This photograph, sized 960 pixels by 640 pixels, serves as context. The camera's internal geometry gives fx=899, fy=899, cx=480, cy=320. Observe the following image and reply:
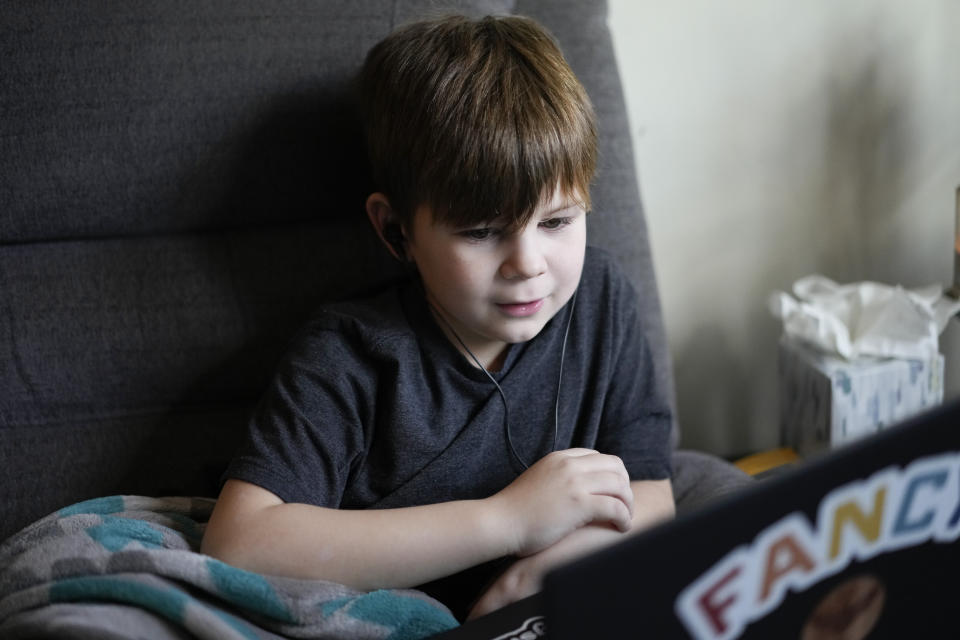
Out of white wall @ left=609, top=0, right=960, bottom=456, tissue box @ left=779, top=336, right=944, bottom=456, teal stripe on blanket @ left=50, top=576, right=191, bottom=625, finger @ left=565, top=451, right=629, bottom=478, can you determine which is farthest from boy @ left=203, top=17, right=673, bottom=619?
white wall @ left=609, top=0, right=960, bottom=456

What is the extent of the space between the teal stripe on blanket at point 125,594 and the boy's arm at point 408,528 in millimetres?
103

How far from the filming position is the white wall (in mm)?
1365

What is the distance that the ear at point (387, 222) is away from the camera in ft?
3.06

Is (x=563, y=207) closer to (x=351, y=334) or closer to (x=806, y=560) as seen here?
(x=351, y=334)

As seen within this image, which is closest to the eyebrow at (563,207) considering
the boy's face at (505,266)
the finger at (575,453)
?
the boy's face at (505,266)

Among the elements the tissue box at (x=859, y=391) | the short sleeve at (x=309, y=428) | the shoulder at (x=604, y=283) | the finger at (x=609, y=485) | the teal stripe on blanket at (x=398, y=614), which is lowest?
→ the tissue box at (x=859, y=391)

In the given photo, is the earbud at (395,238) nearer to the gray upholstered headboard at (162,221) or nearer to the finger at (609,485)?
the gray upholstered headboard at (162,221)

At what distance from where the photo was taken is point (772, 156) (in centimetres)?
143

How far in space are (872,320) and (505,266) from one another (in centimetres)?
65

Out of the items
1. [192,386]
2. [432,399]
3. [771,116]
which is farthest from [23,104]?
[771,116]

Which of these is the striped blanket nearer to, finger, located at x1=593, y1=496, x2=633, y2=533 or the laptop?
finger, located at x1=593, y1=496, x2=633, y2=533

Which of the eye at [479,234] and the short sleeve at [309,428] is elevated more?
the eye at [479,234]

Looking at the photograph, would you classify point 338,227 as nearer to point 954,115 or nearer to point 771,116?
point 771,116

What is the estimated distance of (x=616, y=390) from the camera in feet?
3.28
